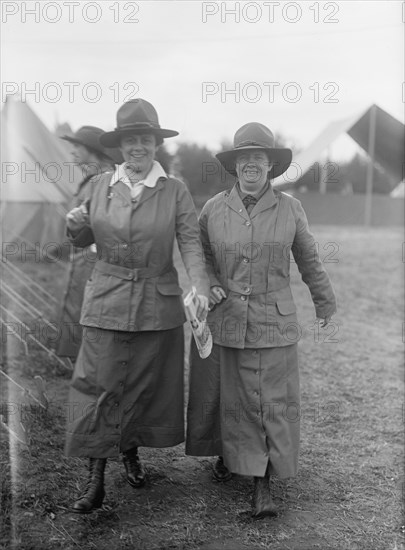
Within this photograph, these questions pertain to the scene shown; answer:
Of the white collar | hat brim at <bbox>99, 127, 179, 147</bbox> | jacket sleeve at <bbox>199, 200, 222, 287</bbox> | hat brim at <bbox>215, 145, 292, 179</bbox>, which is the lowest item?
jacket sleeve at <bbox>199, 200, 222, 287</bbox>

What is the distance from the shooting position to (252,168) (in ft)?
10.5

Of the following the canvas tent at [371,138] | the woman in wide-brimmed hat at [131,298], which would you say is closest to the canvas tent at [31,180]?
the woman in wide-brimmed hat at [131,298]

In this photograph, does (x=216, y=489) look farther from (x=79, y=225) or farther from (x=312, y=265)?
(x=79, y=225)

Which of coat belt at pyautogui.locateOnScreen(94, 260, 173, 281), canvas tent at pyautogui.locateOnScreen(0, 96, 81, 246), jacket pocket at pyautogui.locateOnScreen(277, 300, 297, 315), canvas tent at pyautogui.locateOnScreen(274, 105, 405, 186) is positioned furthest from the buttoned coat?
canvas tent at pyautogui.locateOnScreen(274, 105, 405, 186)

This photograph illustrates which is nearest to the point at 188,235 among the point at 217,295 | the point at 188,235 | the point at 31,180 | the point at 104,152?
the point at 188,235

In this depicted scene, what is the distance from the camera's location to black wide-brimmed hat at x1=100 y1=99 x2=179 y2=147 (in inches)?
122

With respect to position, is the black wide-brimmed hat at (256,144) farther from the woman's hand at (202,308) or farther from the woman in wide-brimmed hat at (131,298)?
the woman's hand at (202,308)

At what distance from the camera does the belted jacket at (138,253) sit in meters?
3.11

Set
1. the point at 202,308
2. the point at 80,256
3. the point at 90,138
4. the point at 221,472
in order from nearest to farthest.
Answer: the point at 202,308
the point at 221,472
the point at 90,138
the point at 80,256

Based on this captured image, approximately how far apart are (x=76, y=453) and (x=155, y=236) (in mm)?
1073

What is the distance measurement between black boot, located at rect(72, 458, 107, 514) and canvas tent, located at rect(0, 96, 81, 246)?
5.92 meters

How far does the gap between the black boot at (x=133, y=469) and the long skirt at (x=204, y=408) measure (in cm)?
26

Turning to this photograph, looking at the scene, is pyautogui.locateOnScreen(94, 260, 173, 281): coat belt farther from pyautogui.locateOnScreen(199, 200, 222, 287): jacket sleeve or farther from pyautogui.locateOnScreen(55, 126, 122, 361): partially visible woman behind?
pyautogui.locateOnScreen(55, 126, 122, 361): partially visible woman behind

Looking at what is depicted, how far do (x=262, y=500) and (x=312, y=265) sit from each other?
114 centimetres
